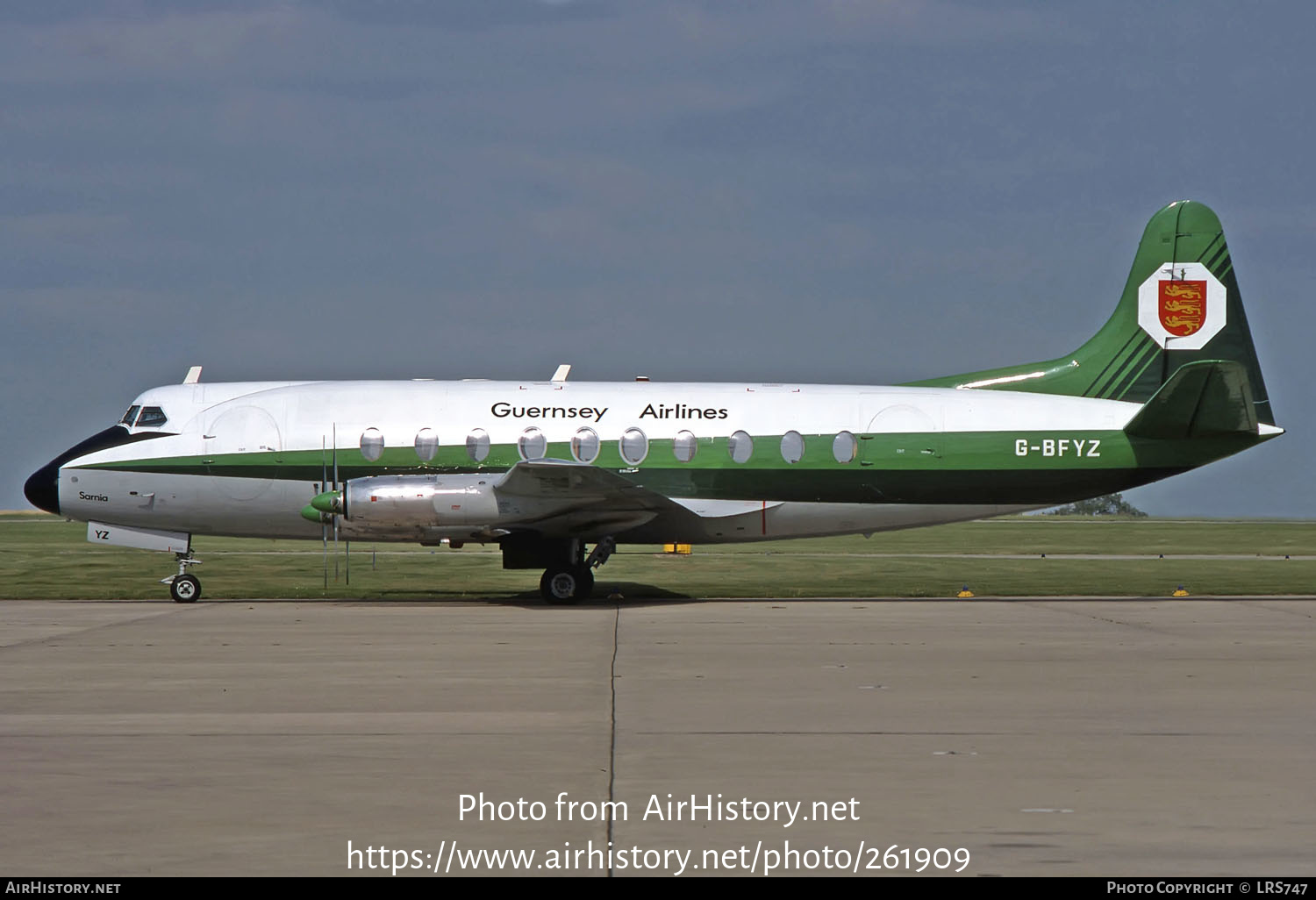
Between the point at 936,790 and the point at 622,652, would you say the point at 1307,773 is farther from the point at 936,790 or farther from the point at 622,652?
the point at 622,652

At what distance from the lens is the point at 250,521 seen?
23.1 m

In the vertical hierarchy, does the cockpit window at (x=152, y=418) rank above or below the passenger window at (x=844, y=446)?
above

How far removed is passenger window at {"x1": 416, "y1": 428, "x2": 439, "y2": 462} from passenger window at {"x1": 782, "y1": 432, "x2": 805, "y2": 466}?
5893 millimetres

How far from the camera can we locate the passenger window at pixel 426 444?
74.1ft

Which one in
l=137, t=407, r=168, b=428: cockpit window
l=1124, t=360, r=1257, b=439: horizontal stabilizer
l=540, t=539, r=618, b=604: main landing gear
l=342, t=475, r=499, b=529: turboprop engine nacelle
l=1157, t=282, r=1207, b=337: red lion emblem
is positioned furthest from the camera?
l=1157, t=282, r=1207, b=337: red lion emblem

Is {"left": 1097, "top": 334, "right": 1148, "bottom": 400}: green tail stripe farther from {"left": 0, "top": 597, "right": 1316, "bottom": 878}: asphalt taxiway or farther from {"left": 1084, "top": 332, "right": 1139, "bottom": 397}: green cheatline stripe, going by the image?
{"left": 0, "top": 597, "right": 1316, "bottom": 878}: asphalt taxiway

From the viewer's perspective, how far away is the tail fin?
77.3ft

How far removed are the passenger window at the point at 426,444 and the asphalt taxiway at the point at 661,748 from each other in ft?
17.3

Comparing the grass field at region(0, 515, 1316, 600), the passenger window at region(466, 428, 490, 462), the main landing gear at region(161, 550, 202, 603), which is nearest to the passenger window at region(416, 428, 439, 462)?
the passenger window at region(466, 428, 490, 462)

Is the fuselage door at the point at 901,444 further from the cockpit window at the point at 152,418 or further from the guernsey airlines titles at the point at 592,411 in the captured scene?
the cockpit window at the point at 152,418

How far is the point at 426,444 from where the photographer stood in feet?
74.3

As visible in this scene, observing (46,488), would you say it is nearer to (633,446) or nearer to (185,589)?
(185,589)

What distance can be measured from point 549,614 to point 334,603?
14.5ft

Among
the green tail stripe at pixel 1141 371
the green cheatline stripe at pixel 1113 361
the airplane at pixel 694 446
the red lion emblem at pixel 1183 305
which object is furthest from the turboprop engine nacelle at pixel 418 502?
the red lion emblem at pixel 1183 305
